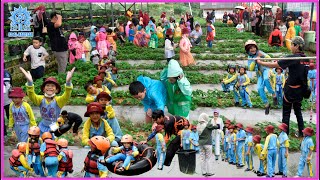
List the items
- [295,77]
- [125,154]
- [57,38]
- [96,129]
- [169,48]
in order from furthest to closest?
[169,48] → [57,38] → [295,77] → [96,129] → [125,154]

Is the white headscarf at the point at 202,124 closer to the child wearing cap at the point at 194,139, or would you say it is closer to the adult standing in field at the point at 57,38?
the child wearing cap at the point at 194,139

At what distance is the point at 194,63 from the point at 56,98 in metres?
8.34

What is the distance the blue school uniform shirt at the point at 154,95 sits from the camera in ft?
22.3

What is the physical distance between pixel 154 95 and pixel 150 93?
0.22ft

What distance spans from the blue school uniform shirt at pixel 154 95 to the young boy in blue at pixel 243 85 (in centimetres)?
252

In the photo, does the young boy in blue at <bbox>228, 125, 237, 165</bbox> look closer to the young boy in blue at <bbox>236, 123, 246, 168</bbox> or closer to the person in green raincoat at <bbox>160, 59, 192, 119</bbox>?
the young boy in blue at <bbox>236, 123, 246, 168</bbox>

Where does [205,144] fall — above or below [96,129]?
below

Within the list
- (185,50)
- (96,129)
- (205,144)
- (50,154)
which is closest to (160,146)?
(205,144)

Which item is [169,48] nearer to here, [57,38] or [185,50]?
[185,50]

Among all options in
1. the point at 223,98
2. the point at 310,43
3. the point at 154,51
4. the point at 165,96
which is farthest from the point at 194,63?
the point at 165,96

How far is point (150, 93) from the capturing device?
6.81 metres

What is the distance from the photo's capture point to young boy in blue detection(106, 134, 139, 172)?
495 centimetres

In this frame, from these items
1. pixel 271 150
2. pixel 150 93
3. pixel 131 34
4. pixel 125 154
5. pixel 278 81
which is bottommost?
pixel 271 150

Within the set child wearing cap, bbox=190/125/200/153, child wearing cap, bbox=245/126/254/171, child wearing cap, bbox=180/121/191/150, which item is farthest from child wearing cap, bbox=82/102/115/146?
child wearing cap, bbox=245/126/254/171
